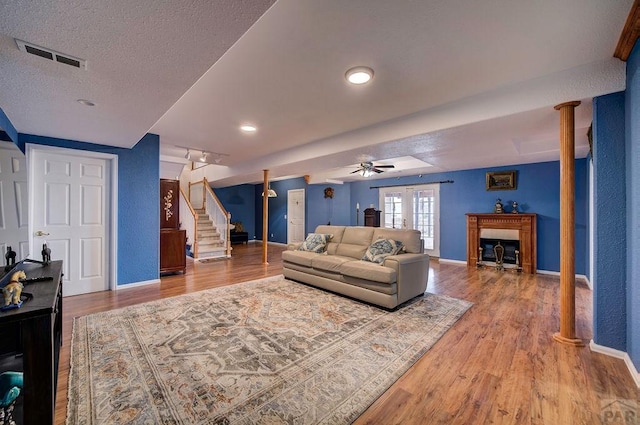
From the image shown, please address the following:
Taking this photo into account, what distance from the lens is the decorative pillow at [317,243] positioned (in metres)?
4.71

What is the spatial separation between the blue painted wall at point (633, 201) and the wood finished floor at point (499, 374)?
1.19 ft

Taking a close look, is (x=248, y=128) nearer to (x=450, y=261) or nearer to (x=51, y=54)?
(x=51, y=54)

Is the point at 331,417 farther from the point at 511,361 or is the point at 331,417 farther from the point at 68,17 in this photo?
the point at 68,17

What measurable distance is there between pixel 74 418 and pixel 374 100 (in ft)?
11.6

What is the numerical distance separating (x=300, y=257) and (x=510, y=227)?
15.8 ft

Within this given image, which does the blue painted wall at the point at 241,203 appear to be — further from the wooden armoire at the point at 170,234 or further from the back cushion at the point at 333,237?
the back cushion at the point at 333,237

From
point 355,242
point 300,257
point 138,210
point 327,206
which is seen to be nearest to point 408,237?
point 355,242

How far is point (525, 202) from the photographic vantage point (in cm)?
584

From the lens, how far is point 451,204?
6.94 m

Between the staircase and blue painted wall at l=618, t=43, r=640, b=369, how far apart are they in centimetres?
742

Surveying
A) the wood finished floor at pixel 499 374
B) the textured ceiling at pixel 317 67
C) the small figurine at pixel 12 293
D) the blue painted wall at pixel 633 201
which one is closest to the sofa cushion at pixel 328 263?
the wood finished floor at pixel 499 374

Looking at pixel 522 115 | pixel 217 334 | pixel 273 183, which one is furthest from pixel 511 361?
pixel 273 183

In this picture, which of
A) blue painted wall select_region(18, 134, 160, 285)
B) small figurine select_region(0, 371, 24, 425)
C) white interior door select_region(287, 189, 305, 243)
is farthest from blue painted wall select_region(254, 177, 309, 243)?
small figurine select_region(0, 371, 24, 425)

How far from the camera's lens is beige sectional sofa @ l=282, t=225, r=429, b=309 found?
10.9 ft
